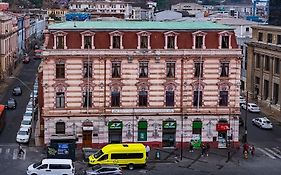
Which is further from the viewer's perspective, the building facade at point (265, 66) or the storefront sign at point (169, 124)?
the building facade at point (265, 66)

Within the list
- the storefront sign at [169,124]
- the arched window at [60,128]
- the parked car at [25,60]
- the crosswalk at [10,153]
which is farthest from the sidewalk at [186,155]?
the parked car at [25,60]

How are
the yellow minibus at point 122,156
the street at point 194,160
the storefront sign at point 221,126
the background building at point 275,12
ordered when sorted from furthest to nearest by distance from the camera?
the background building at point 275,12 → the storefront sign at point 221,126 → the street at point 194,160 → the yellow minibus at point 122,156

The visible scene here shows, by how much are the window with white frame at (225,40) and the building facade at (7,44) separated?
189 ft

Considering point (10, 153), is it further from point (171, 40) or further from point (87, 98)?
point (171, 40)

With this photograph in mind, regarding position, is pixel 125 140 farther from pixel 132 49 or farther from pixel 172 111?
pixel 132 49

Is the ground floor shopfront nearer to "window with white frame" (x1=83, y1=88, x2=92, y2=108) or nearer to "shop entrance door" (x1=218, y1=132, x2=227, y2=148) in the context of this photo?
"shop entrance door" (x1=218, y1=132, x2=227, y2=148)

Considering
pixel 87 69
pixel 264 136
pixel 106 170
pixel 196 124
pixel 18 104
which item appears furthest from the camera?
pixel 18 104

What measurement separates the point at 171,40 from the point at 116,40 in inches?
216

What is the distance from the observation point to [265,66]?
281 feet

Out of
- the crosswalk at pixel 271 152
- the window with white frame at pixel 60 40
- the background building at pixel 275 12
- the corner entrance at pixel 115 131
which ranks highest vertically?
the background building at pixel 275 12

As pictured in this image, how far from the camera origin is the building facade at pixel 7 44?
355 ft

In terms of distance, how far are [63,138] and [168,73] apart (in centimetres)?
1231

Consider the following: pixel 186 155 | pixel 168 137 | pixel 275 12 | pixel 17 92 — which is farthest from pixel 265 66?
pixel 17 92

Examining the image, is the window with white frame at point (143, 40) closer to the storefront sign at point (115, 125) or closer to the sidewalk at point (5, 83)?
the storefront sign at point (115, 125)
